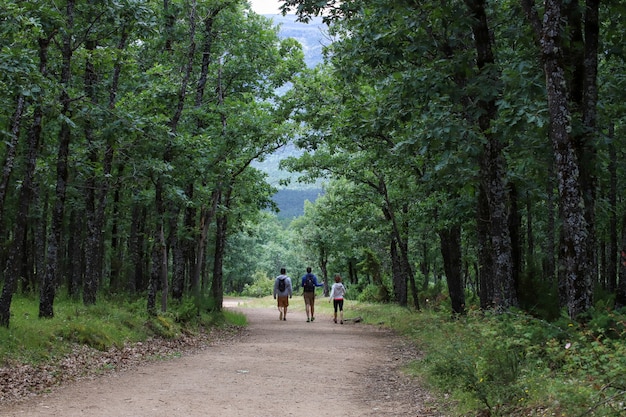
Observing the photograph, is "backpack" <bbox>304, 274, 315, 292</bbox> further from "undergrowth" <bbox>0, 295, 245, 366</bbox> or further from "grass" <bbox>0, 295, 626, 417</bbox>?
"grass" <bbox>0, 295, 626, 417</bbox>

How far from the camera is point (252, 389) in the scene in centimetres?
828

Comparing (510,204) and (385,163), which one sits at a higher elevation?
(385,163)

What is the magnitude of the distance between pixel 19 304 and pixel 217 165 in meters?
7.40

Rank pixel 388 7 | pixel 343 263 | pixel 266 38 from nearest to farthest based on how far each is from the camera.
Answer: pixel 388 7 → pixel 266 38 → pixel 343 263

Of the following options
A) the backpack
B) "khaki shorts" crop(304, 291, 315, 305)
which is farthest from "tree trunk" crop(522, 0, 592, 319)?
"khaki shorts" crop(304, 291, 315, 305)

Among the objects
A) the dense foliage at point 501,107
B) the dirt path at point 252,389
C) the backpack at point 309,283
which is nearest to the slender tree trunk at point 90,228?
the dirt path at point 252,389

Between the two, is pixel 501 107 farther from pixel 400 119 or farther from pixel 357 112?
pixel 357 112

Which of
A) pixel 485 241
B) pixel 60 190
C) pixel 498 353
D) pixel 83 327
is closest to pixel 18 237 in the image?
pixel 60 190

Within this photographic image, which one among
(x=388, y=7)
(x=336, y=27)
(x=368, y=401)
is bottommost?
(x=368, y=401)

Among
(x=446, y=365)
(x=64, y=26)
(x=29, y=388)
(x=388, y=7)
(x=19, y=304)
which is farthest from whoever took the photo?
(x=19, y=304)

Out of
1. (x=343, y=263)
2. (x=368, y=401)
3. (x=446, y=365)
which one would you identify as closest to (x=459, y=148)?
(x=446, y=365)

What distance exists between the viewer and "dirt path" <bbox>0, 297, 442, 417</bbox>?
22.6ft

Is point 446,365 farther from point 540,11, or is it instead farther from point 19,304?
point 19,304

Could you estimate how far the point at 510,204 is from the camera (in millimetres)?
13297
